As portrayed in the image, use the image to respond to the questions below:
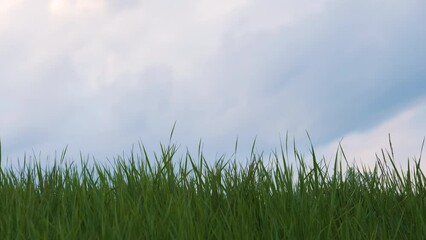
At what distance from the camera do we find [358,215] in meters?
4.19

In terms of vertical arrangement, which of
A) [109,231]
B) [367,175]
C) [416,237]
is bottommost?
[416,237]

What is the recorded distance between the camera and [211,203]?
4.36 meters

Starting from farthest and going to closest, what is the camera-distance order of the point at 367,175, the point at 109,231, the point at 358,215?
the point at 367,175
the point at 358,215
the point at 109,231

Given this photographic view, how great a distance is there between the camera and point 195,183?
4.62 metres

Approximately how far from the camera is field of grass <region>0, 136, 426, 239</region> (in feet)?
12.9

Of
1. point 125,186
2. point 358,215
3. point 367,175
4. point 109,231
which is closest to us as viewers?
point 109,231

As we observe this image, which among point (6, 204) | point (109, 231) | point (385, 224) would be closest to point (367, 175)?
point (385, 224)

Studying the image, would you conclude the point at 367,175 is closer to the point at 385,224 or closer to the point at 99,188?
the point at 385,224

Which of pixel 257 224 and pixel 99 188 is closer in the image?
pixel 257 224

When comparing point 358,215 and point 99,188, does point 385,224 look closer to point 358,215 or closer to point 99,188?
point 358,215

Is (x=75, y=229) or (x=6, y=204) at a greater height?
(x=6, y=204)

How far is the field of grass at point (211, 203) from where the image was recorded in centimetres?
393

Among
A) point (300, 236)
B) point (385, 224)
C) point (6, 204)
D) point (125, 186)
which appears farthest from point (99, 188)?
point (385, 224)

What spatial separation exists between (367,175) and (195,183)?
53.8 inches
